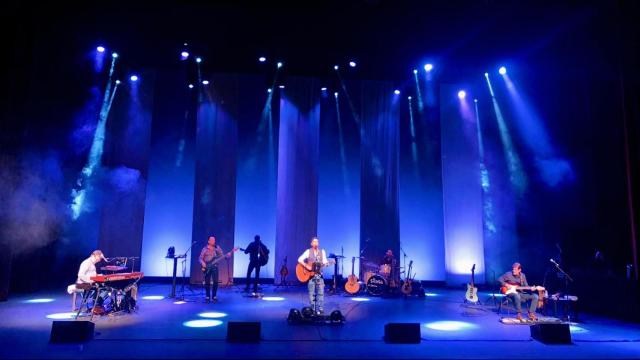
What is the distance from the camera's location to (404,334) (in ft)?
19.3

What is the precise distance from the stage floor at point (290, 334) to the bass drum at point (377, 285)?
4.33 ft

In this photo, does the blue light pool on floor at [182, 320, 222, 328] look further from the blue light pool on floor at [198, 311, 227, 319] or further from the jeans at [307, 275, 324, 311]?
Answer: the jeans at [307, 275, 324, 311]

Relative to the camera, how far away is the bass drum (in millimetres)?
10953

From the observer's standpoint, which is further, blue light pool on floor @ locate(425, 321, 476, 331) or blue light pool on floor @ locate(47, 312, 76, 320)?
blue light pool on floor @ locate(47, 312, 76, 320)

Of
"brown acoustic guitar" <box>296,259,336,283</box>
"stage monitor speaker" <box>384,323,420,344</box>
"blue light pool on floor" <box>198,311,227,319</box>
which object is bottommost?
"blue light pool on floor" <box>198,311,227,319</box>

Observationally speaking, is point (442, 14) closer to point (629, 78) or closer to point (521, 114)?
point (629, 78)

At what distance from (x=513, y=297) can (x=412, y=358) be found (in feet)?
12.1

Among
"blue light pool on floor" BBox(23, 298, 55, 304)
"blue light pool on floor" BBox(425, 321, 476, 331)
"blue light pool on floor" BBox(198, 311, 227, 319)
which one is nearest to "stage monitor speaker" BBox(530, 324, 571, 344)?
"blue light pool on floor" BBox(425, 321, 476, 331)

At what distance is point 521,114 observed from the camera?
40.9ft

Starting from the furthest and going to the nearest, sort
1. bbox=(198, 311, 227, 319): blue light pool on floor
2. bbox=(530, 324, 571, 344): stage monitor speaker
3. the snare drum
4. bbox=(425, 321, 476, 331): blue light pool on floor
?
the snare drum < bbox=(198, 311, 227, 319): blue light pool on floor < bbox=(425, 321, 476, 331): blue light pool on floor < bbox=(530, 324, 571, 344): stage monitor speaker

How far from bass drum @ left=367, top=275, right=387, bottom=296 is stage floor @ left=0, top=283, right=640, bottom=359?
132 cm

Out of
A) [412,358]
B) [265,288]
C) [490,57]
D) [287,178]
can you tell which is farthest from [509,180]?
[412,358]

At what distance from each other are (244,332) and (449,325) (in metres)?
3.49

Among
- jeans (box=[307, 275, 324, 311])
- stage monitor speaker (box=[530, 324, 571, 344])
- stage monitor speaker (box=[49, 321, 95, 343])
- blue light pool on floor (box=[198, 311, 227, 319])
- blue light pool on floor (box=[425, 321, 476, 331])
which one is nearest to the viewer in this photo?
stage monitor speaker (box=[49, 321, 95, 343])
